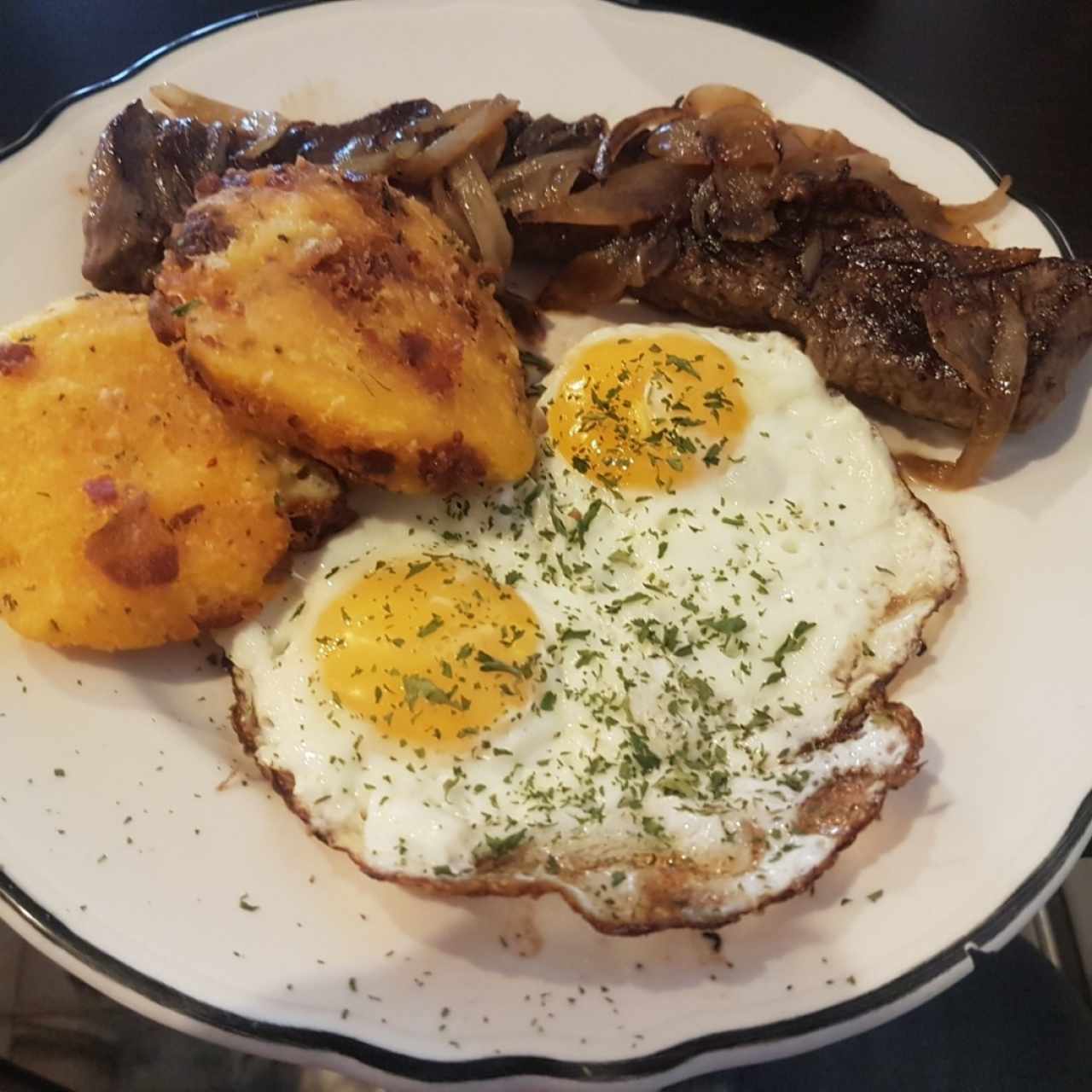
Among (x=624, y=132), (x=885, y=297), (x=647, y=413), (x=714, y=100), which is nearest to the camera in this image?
(x=647, y=413)

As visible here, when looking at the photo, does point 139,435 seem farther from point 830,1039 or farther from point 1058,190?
point 1058,190

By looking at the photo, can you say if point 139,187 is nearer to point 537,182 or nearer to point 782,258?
point 537,182

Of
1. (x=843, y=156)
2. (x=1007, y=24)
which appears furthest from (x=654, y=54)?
(x=1007, y=24)

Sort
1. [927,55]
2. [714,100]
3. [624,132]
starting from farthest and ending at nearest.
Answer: [927,55]
[714,100]
[624,132]

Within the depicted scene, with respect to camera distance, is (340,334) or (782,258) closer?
(340,334)

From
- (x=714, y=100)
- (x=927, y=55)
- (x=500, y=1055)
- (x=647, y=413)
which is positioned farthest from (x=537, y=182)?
(x=500, y=1055)

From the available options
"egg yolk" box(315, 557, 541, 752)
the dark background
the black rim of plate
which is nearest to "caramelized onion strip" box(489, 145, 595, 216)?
the dark background
